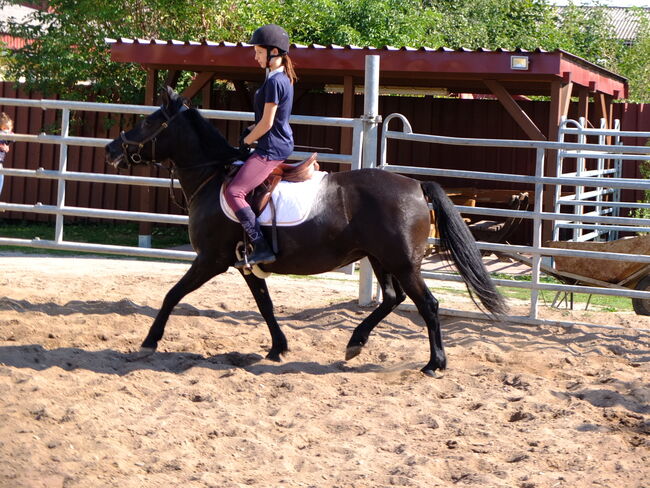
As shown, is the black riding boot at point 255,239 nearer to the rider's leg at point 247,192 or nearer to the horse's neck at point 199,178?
the rider's leg at point 247,192

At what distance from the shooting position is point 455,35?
26.0m

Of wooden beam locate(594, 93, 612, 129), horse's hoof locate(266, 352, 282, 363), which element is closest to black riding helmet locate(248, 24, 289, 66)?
horse's hoof locate(266, 352, 282, 363)

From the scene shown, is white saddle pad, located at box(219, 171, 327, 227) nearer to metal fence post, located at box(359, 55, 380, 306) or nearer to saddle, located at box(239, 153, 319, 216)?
saddle, located at box(239, 153, 319, 216)

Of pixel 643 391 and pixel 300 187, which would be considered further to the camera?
pixel 300 187

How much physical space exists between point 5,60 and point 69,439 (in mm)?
12925

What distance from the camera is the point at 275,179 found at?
6.32 m

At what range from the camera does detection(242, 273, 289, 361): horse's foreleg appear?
6598mm

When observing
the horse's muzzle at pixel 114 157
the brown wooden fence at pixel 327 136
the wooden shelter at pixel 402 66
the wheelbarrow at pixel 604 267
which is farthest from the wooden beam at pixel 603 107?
the horse's muzzle at pixel 114 157

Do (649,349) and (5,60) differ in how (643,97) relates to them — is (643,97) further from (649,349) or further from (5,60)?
(649,349)

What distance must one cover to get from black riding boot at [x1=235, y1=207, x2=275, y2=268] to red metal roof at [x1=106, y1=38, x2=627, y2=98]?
660 cm

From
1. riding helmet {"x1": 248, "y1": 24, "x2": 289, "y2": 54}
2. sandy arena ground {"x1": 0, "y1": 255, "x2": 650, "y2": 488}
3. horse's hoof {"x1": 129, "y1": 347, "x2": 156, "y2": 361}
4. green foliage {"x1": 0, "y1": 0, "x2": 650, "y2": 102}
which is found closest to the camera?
sandy arena ground {"x1": 0, "y1": 255, "x2": 650, "y2": 488}

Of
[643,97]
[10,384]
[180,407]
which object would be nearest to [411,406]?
[180,407]

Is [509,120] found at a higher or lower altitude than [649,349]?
higher

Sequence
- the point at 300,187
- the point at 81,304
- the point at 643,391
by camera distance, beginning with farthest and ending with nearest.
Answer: the point at 81,304, the point at 300,187, the point at 643,391
